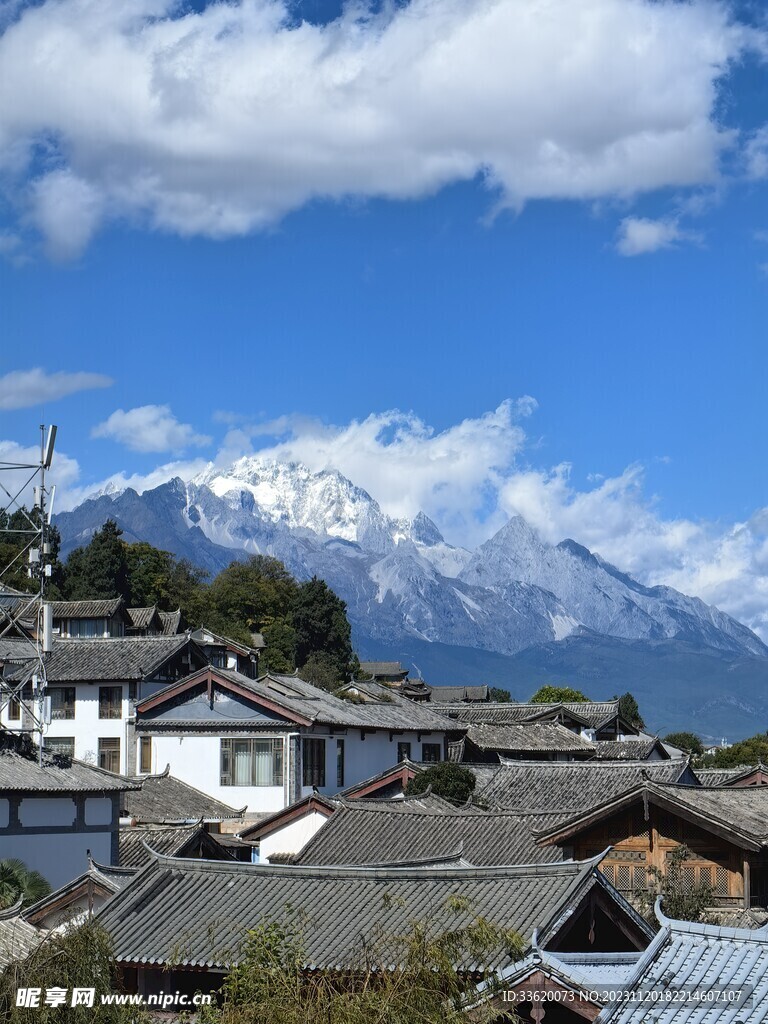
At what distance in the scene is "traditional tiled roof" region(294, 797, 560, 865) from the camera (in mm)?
33969

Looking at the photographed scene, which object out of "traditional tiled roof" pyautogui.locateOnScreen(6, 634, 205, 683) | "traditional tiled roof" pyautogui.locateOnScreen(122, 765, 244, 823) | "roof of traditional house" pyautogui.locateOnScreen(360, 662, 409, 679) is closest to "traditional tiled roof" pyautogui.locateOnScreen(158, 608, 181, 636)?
"traditional tiled roof" pyautogui.locateOnScreen(6, 634, 205, 683)

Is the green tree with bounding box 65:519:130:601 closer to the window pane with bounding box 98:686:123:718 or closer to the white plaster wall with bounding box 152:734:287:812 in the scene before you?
the window pane with bounding box 98:686:123:718

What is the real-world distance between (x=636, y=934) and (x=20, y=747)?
875 inches

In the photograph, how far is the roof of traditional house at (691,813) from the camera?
31156mm

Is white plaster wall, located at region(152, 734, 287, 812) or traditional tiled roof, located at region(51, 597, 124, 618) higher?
traditional tiled roof, located at region(51, 597, 124, 618)

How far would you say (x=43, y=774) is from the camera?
1403 inches

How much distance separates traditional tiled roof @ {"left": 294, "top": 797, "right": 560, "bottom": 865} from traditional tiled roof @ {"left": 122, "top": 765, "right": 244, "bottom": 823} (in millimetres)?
6817

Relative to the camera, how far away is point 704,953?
11719 mm

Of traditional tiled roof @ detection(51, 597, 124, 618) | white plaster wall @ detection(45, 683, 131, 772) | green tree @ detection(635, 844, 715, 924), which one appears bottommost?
green tree @ detection(635, 844, 715, 924)

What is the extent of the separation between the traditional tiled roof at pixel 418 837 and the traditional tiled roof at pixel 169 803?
6.82 meters

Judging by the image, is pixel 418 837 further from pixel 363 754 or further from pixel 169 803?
pixel 363 754

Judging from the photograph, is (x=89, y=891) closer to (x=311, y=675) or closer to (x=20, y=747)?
(x=20, y=747)

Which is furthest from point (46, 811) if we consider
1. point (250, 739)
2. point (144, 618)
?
point (144, 618)

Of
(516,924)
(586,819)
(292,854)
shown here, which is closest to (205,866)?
(516,924)
